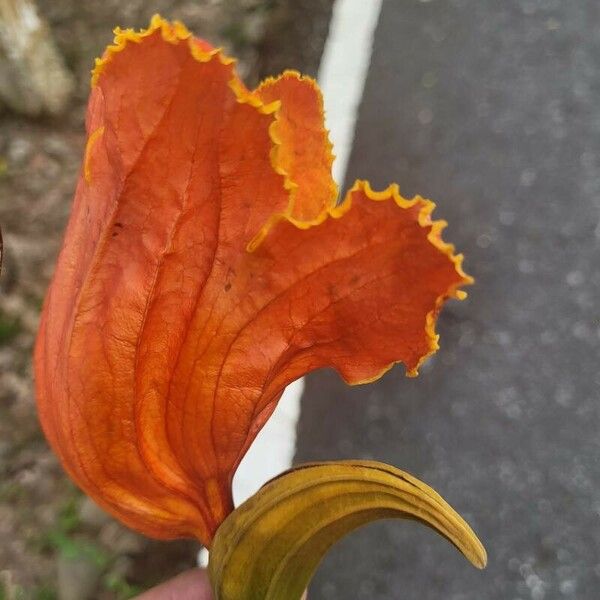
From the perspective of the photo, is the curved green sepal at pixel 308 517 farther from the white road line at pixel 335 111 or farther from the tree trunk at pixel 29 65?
the tree trunk at pixel 29 65

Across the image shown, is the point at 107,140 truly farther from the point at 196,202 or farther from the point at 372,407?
the point at 372,407

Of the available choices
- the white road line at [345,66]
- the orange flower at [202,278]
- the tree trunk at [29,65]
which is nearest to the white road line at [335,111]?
the white road line at [345,66]

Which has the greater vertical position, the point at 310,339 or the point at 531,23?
the point at 531,23

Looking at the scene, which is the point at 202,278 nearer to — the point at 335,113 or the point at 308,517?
the point at 308,517

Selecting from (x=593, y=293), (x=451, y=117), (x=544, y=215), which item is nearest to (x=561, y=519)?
(x=593, y=293)

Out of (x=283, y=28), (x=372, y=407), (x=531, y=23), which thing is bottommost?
(x=372, y=407)

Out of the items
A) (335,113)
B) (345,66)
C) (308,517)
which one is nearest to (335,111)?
(335,113)
